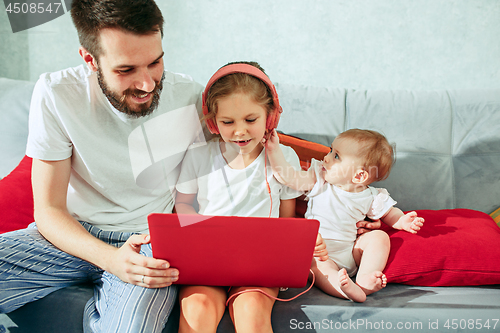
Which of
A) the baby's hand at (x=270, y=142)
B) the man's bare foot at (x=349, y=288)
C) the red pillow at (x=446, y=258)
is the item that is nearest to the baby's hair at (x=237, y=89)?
the baby's hand at (x=270, y=142)

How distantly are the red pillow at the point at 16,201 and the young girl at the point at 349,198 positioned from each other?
34.4 inches

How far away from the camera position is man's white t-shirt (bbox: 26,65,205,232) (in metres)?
0.98

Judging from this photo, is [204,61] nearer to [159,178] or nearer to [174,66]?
[174,66]

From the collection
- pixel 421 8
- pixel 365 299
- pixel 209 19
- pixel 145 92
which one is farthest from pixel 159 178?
pixel 421 8

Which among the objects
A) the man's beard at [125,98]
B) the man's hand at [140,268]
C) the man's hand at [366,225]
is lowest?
the man's hand at [366,225]

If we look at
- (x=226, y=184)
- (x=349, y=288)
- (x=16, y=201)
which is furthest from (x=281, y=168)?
(x=16, y=201)

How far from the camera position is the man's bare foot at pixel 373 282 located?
1.01 metres

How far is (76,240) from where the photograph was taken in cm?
95

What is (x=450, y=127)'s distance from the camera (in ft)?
4.67

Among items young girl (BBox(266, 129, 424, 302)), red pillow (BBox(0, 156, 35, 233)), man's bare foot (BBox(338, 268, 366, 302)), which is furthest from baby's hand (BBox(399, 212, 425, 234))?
red pillow (BBox(0, 156, 35, 233))

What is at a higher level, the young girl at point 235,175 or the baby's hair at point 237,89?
the baby's hair at point 237,89

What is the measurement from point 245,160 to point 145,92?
401 millimetres

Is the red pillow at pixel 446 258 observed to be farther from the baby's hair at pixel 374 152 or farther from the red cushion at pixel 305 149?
the red cushion at pixel 305 149

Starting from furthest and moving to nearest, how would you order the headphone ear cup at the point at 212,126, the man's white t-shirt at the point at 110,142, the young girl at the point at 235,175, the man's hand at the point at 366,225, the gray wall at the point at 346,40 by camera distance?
the gray wall at the point at 346,40, the man's hand at the point at 366,225, the headphone ear cup at the point at 212,126, the man's white t-shirt at the point at 110,142, the young girl at the point at 235,175
